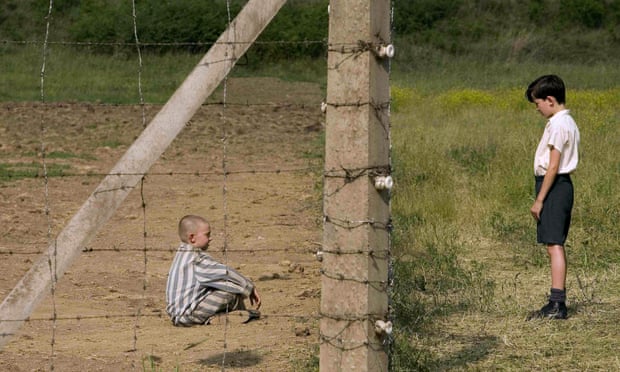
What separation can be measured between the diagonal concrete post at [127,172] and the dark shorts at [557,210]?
2.29 meters

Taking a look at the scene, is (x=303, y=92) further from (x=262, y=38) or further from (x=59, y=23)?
(x=59, y=23)

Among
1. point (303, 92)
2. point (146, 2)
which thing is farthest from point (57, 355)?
point (146, 2)

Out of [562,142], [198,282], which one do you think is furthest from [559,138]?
[198,282]

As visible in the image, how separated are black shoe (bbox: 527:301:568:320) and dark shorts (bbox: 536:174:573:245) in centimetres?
34

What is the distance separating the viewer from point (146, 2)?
30.0 metres

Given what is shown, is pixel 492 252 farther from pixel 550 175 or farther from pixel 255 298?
pixel 255 298

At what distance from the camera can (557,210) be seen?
6.11 meters

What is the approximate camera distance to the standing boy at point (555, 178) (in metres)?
6.05

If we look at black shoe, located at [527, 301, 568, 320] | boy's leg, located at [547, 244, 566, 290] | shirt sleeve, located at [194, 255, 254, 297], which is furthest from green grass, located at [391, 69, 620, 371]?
shirt sleeve, located at [194, 255, 254, 297]

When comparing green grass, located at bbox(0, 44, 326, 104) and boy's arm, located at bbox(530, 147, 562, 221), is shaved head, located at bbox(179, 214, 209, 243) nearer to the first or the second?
boy's arm, located at bbox(530, 147, 562, 221)

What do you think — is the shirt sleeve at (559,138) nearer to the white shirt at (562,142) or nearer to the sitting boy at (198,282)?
the white shirt at (562,142)

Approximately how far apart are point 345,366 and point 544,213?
2.17 metres

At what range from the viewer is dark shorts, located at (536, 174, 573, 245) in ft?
20.0

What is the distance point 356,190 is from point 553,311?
2302 mm
